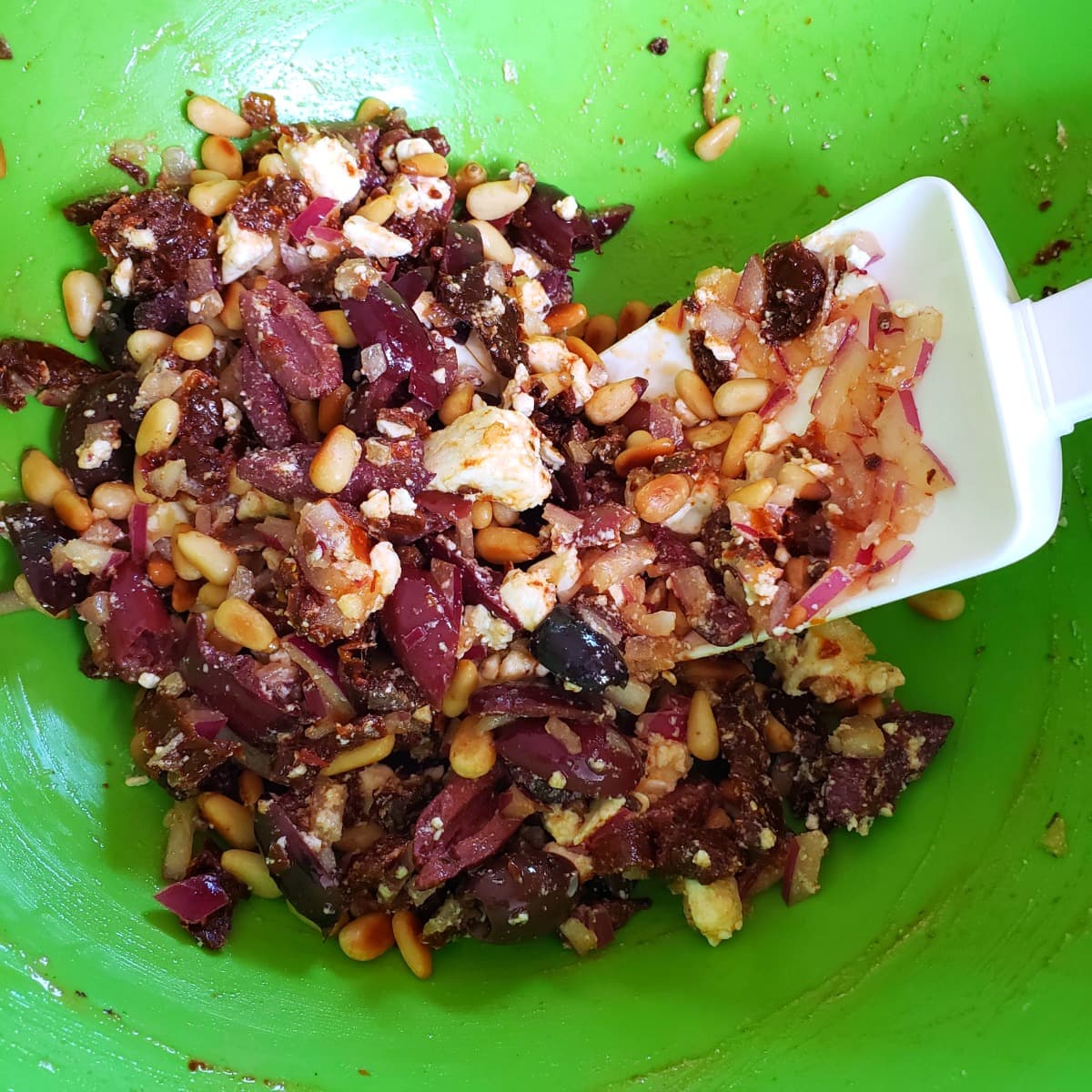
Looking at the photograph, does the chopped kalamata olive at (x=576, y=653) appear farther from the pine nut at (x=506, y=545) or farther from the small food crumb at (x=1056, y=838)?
the small food crumb at (x=1056, y=838)

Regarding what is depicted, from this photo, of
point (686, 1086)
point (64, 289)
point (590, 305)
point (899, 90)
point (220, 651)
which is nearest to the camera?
point (686, 1086)

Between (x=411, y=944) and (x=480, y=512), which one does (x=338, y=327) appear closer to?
(x=480, y=512)

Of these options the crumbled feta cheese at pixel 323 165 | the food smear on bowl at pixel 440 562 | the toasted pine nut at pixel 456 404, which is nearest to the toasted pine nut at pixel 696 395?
the food smear on bowl at pixel 440 562

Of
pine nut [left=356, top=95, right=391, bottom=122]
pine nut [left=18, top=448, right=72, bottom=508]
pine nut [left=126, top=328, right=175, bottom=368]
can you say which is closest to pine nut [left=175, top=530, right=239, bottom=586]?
pine nut [left=18, top=448, right=72, bottom=508]

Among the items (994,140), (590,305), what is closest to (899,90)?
(994,140)

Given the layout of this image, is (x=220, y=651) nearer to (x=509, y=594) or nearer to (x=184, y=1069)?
(x=509, y=594)

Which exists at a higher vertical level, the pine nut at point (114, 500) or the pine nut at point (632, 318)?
the pine nut at point (114, 500)
